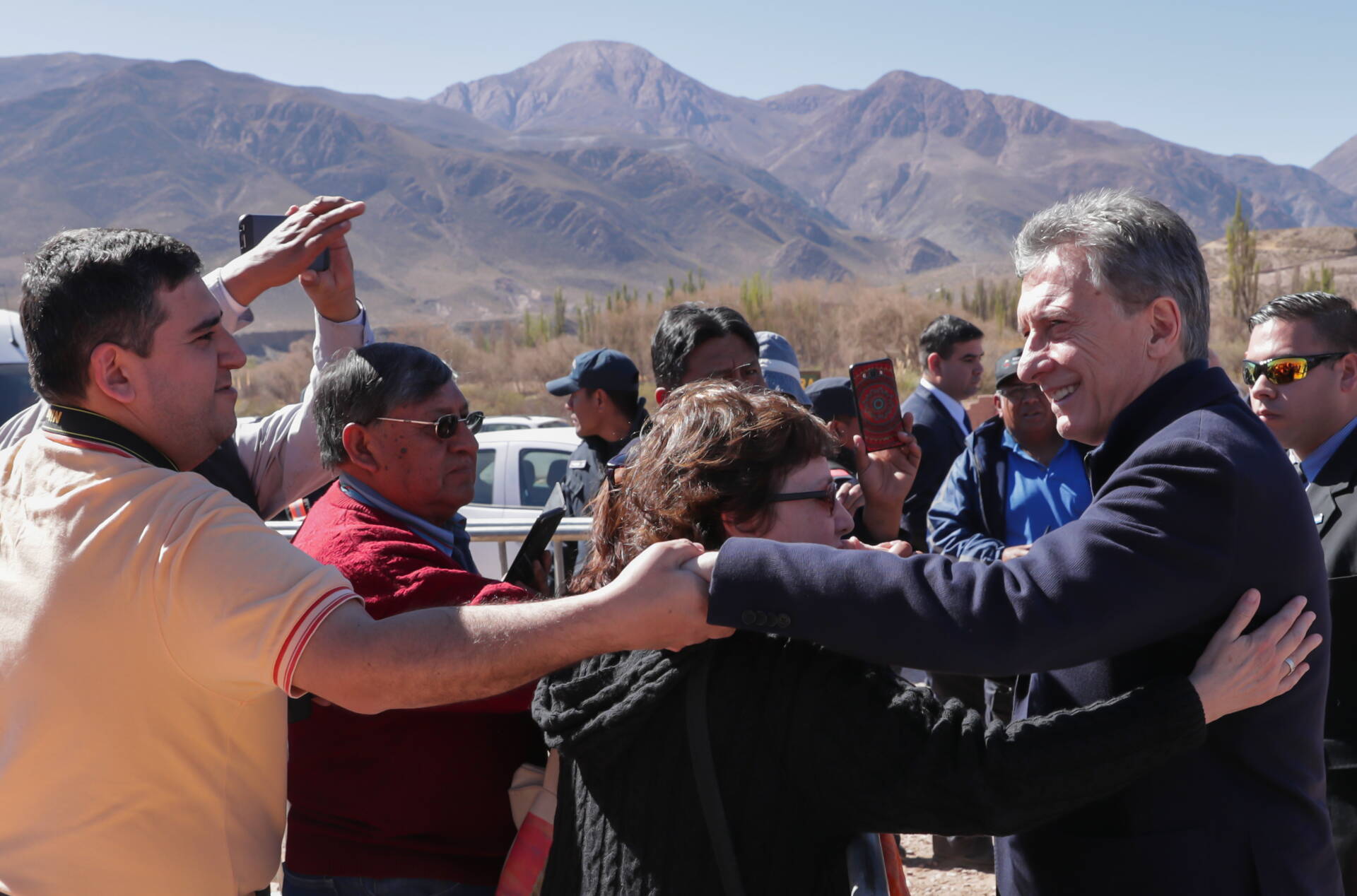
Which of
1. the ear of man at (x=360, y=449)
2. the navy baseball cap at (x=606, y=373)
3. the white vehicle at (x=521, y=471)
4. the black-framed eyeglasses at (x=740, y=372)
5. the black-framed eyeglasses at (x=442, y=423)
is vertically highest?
the black-framed eyeglasses at (x=442, y=423)

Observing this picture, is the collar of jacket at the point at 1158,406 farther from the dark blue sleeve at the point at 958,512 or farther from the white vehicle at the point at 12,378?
the white vehicle at the point at 12,378

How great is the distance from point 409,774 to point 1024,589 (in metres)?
1.17

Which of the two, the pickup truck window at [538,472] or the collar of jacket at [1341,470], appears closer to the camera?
the collar of jacket at [1341,470]

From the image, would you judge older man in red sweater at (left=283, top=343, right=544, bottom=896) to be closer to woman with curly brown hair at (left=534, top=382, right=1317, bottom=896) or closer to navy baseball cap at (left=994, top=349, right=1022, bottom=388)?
woman with curly brown hair at (left=534, top=382, right=1317, bottom=896)

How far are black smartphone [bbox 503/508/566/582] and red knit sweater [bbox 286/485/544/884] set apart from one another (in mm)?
370

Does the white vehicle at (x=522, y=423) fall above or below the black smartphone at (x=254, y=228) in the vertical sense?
below

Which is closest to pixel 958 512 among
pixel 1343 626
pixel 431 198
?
pixel 1343 626

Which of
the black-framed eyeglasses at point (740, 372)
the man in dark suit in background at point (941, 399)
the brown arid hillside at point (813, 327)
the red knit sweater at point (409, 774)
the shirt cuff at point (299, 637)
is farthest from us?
the brown arid hillside at point (813, 327)

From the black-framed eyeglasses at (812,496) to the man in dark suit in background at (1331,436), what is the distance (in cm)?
179

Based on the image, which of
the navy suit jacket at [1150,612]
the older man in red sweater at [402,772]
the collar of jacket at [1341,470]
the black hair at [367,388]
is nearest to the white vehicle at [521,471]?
the collar of jacket at [1341,470]

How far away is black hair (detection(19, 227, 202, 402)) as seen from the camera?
1.84 meters

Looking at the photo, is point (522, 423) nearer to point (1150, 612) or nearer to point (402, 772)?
point (402, 772)

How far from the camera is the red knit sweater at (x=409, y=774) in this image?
207 centimetres

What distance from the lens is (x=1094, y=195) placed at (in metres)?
2.09
